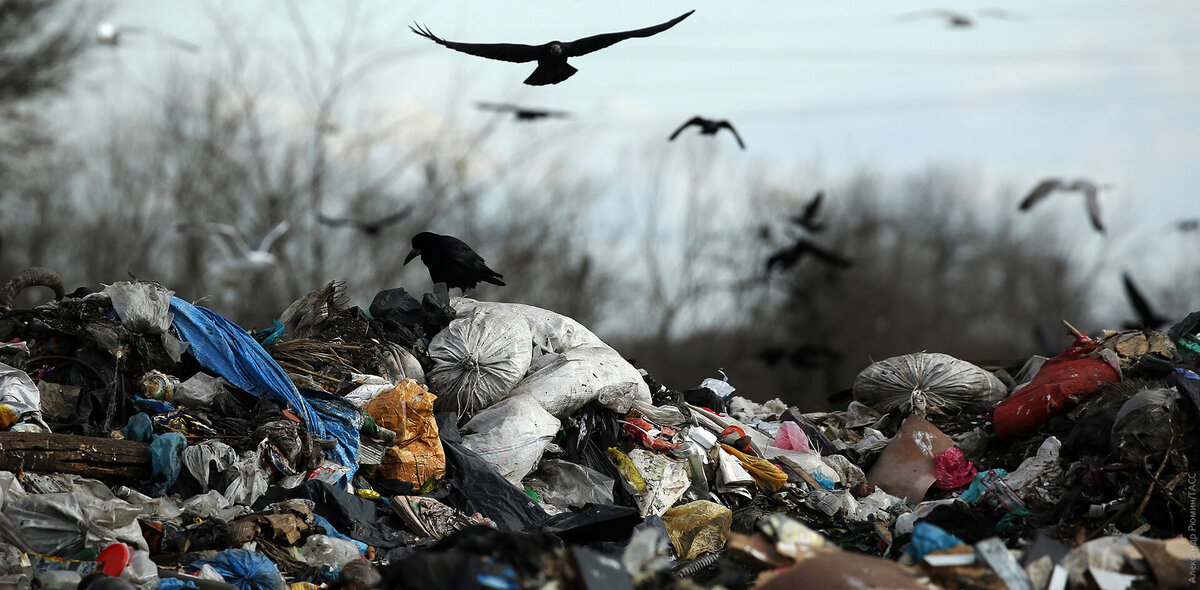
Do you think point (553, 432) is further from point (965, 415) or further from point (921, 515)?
point (965, 415)

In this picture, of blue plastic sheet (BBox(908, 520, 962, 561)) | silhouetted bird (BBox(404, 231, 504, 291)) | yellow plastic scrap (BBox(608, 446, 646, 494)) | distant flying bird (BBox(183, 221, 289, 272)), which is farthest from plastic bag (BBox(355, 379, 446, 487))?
distant flying bird (BBox(183, 221, 289, 272))

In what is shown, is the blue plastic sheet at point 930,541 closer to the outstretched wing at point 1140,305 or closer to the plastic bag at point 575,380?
the plastic bag at point 575,380

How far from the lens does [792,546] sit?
2312mm

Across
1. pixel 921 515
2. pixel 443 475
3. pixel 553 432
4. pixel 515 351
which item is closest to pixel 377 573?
pixel 443 475

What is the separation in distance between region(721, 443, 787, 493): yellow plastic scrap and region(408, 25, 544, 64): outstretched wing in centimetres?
235

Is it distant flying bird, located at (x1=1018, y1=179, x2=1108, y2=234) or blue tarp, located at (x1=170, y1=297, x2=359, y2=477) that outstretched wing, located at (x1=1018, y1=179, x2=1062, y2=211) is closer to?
distant flying bird, located at (x1=1018, y1=179, x2=1108, y2=234)

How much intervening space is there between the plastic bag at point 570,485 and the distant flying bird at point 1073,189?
6540mm

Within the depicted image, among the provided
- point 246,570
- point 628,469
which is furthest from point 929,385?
point 246,570

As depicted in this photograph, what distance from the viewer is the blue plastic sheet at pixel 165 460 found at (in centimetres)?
395

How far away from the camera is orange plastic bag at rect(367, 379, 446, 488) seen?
4527mm

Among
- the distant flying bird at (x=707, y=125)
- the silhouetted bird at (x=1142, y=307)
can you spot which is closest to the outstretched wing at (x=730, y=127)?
the distant flying bird at (x=707, y=125)

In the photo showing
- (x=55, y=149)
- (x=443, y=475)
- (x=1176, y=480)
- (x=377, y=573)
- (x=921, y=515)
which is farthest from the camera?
(x=55, y=149)

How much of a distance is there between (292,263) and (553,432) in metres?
13.7

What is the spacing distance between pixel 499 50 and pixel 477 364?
1.59 m
